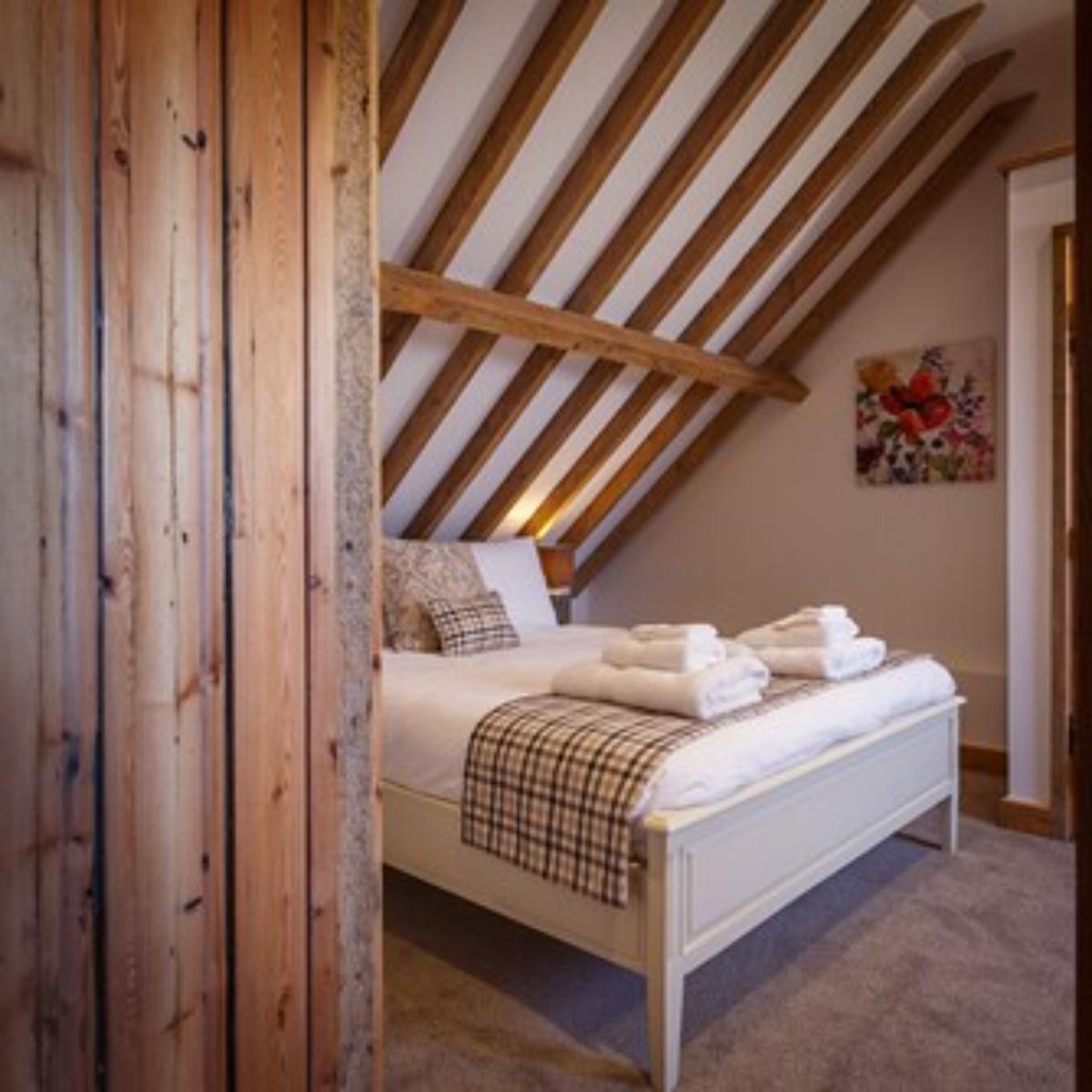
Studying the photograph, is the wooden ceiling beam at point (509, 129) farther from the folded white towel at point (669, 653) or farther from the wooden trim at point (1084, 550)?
the wooden trim at point (1084, 550)

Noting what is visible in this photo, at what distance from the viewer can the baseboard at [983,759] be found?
155 inches

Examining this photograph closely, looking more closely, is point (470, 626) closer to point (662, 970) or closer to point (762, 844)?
point (762, 844)

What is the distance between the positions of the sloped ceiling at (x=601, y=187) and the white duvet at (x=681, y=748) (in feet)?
4.86

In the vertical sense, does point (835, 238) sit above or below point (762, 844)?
above

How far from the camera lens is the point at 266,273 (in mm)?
1011

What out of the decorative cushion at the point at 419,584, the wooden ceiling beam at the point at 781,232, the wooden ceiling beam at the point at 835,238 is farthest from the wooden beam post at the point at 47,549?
the wooden ceiling beam at the point at 835,238

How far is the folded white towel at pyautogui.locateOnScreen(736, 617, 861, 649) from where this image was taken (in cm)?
262

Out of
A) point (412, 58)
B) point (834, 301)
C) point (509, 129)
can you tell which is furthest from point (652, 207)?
point (834, 301)

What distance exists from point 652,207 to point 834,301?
5.33 feet

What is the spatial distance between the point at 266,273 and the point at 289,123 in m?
0.20

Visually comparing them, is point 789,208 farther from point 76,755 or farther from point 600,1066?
point 76,755

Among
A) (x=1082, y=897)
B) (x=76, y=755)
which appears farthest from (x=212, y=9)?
(x=1082, y=897)

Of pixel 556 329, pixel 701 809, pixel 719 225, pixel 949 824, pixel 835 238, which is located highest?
pixel 835 238

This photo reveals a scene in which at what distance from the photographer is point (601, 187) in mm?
3191
